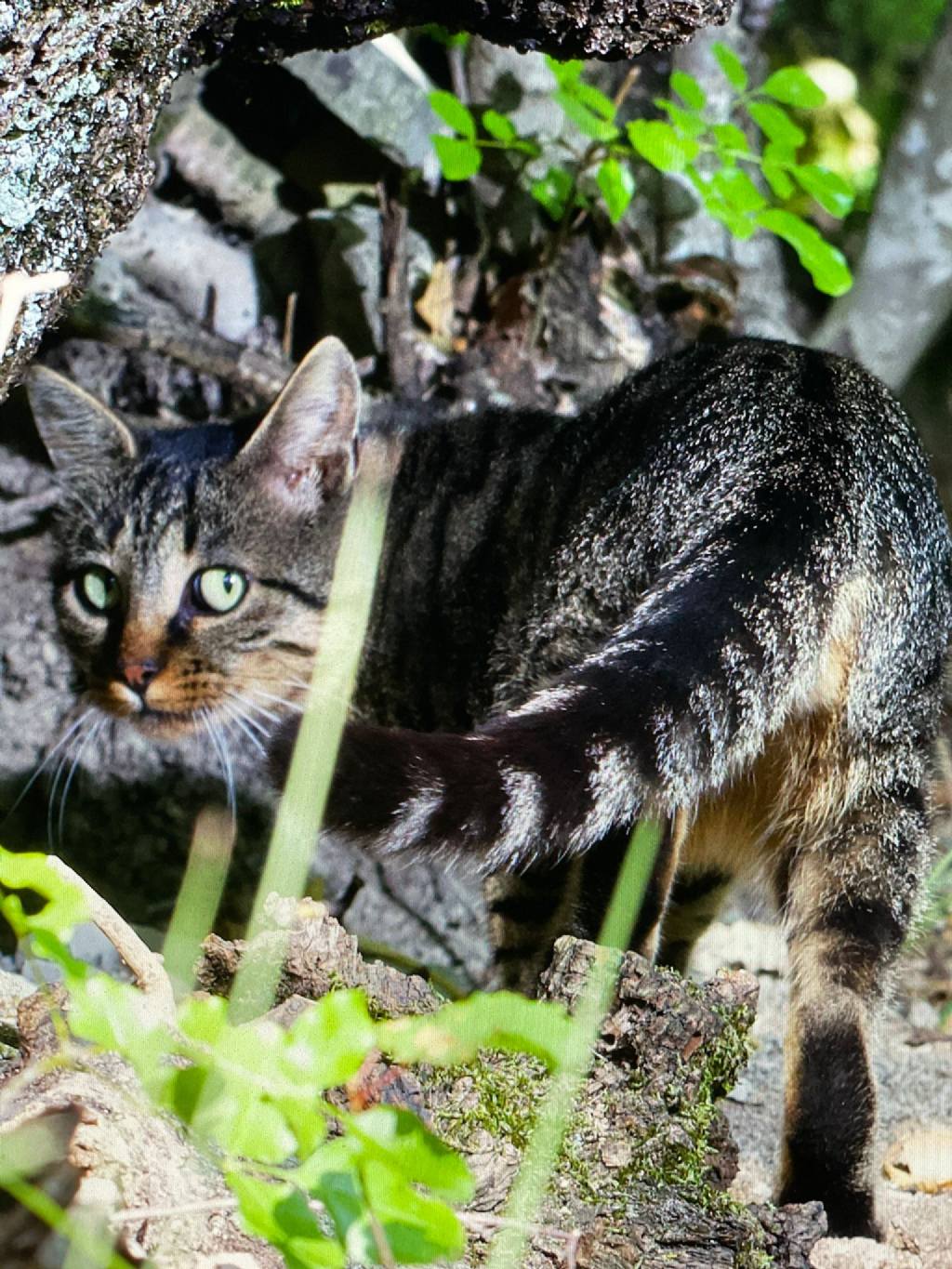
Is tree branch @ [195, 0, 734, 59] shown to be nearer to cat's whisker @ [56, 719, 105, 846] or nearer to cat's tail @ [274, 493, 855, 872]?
cat's tail @ [274, 493, 855, 872]

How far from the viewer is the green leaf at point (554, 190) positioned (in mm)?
4043

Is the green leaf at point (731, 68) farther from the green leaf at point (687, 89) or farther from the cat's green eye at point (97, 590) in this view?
the cat's green eye at point (97, 590)

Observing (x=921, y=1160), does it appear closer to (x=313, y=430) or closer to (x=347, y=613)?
(x=347, y=613)

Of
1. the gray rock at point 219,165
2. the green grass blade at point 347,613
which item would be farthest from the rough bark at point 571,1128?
the gray rock at point 219,165

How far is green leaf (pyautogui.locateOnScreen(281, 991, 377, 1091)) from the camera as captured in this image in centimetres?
110

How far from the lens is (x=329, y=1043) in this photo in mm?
1110


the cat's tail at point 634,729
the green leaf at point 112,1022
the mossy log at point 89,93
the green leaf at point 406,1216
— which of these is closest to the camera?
the green leaf at point 406,1216

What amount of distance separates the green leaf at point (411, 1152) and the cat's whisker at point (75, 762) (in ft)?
7.07

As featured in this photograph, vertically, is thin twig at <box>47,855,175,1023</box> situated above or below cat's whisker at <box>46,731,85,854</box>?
below

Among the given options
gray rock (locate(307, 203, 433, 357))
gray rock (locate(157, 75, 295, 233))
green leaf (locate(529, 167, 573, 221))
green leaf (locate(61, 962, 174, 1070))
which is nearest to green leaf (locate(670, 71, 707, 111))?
green leaf (locate(529, 167, 573, 221))

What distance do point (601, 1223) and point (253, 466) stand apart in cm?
186

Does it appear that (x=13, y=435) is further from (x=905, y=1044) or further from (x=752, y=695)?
(x=905, y=1044)

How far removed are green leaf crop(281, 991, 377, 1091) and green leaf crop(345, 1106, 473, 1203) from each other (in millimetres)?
46

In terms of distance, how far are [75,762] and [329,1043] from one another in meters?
2.14
